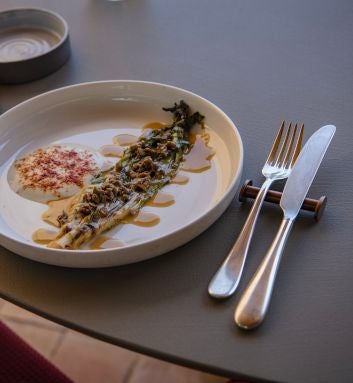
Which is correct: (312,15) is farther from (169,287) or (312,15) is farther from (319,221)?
(169,287)

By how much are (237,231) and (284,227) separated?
7cm

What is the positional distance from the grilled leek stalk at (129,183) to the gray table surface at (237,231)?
0.08m

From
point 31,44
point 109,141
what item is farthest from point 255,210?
point 31,44

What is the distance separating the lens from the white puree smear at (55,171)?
879 millimetres

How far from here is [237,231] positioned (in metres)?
0.76

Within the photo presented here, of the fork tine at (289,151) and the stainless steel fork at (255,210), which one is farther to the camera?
the fork tine at (289,151)

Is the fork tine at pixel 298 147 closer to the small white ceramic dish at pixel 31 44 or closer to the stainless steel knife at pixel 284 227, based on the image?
the stainless steel knife at pixel 284 227

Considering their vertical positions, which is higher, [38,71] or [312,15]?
[312,15]

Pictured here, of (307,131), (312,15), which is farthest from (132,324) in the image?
(312,15)

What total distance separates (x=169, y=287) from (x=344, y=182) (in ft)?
1.08

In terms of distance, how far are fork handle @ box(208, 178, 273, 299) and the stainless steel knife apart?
21 mm

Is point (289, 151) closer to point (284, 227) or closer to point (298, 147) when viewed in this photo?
point (298, 147)

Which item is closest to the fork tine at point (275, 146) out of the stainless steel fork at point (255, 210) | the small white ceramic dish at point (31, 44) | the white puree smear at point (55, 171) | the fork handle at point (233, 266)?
the stainless steel fork at point (255, 210)

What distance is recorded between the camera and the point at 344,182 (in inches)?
32.8
